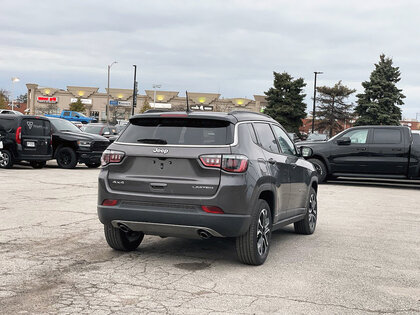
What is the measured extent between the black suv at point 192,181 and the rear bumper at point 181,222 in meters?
0.01

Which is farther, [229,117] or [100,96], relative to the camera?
[100,96]

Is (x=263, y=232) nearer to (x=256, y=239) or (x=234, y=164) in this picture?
(x=256, y=239)

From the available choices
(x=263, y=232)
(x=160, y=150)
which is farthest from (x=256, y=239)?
(x=160, y=150)

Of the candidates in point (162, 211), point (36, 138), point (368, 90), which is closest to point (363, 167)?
point (36, 138)

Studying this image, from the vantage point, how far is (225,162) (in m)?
5.91

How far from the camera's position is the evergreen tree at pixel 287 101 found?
70.7 meters

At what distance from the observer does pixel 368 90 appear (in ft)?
208

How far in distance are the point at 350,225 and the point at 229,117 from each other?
4.40 metres

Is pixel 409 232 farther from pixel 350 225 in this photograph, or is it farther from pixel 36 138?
pixel 36 138

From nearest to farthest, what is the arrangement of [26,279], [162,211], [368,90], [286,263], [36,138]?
[26,279], [162,211], [286,263], [36,138], [368,90]

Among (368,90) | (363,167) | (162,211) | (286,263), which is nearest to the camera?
(162,211)

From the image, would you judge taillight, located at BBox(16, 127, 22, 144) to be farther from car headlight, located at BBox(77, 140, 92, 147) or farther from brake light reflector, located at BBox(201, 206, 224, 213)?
brake light reflector, located at BBox(201, 206, 224, 213)

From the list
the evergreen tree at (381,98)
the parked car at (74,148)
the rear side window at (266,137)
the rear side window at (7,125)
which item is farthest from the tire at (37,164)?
the evergreen tree at (381,98)

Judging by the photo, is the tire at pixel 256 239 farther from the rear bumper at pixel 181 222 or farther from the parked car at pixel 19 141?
the parked car at pixel 19 141
